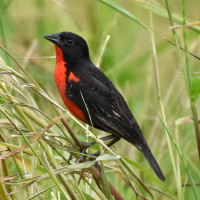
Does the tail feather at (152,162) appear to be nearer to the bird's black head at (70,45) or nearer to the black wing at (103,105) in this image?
the black wing at (103,105)

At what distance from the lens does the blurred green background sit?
3.55 metres

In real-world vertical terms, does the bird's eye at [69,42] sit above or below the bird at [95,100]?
above

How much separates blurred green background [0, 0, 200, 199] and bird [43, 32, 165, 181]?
139 mm

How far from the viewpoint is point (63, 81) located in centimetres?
Answer: 321

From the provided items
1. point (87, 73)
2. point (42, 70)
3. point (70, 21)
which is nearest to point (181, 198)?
point (87, 73)

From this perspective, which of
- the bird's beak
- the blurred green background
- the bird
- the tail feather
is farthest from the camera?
the blurred green background

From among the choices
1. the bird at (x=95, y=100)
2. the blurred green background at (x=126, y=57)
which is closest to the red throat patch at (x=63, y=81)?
the bird at (x=95, y=100)

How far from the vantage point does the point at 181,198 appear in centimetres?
232

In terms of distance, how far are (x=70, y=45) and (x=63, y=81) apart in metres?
0.33

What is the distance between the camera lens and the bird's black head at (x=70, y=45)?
134 inches

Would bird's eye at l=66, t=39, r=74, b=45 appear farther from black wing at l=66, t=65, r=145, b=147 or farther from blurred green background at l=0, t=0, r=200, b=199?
black wing at l=66, t=65, r=145, b=147

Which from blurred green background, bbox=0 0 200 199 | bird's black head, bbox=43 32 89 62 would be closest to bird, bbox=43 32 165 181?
bird's black head, bbox=43 32 89 62

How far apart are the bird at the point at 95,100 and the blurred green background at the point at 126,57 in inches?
5.5

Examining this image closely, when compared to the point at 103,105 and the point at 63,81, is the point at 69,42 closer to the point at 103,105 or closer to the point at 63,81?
the point at 63,81
